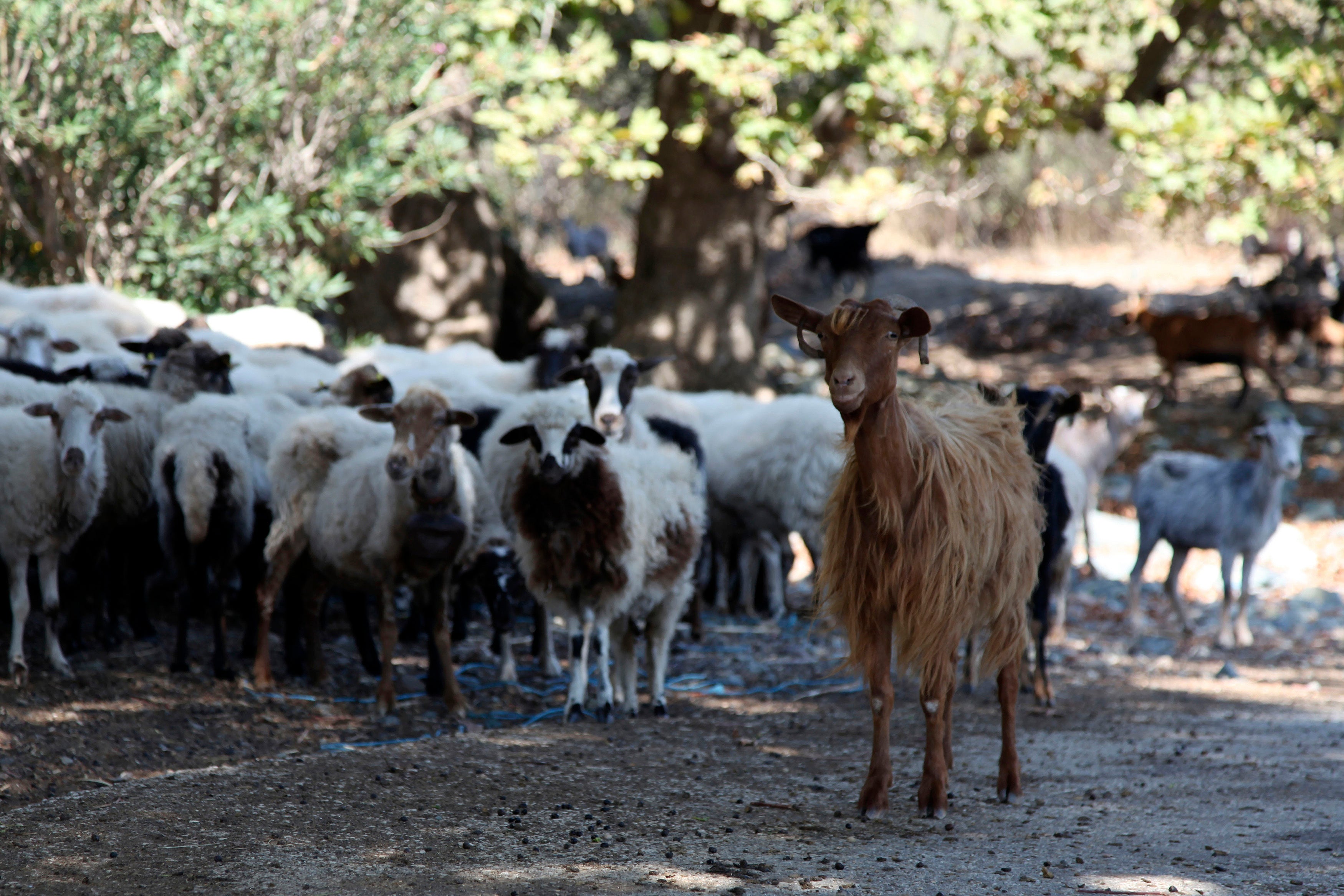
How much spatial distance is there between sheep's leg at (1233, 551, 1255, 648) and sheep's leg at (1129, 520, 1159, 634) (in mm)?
675

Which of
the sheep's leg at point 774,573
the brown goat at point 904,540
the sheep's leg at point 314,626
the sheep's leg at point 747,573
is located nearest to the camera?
the brown goat at point 904,540

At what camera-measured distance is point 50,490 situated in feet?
20.3

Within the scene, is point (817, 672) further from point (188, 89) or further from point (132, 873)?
point (188, 89)

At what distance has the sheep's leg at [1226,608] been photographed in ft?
29.2

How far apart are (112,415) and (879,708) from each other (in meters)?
4.31

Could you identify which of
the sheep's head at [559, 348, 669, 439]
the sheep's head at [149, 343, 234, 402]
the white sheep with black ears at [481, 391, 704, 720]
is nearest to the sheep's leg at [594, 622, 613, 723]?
the white sheep with black ears at [481, 391, 704, 720]

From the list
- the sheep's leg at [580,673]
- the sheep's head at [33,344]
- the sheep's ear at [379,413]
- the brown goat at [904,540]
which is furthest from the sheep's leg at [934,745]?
the sheep's head at [33,344]

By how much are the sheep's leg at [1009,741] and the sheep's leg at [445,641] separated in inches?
109

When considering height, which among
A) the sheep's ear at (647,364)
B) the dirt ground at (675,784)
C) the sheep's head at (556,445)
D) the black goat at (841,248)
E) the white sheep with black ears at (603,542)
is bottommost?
the dirt ground at (675,784)

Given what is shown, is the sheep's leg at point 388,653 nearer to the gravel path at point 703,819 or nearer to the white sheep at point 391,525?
the white sheep at point 391,525

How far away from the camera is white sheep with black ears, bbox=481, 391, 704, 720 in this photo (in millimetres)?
6125

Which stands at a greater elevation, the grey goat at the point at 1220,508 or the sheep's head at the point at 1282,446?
the sheep's head at the point at 1282,446

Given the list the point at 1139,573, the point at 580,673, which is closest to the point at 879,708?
the point at 580,673

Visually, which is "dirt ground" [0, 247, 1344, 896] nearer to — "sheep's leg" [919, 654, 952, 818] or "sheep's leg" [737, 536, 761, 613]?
"sheep's leg" [919, 654, 952, 818]
